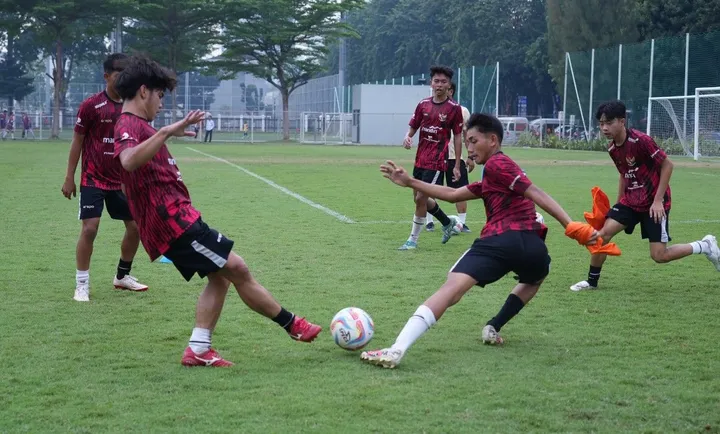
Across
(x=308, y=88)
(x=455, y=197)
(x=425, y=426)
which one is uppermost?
(x=308, y=88)

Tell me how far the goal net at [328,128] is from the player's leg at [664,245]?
A: 153 ft

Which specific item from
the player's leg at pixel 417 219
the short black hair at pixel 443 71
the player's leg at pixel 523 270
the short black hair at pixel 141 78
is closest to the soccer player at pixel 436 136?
the player's leg at pixel 417 219

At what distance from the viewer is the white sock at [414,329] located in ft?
17.5

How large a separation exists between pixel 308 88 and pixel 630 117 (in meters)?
56.5

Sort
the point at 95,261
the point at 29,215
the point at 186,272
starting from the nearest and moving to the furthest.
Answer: the point at 186,272
the point at 95,261
the point at 29,215

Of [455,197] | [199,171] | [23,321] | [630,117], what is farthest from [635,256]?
[630,117]

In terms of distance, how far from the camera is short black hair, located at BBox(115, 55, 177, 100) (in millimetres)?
5266

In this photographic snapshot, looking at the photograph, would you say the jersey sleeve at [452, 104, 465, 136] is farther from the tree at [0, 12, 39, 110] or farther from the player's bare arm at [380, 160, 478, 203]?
the tree at [0, 12, 39, 110]

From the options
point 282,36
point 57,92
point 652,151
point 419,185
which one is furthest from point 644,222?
point 282,36

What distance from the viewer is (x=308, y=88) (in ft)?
Answer: 299

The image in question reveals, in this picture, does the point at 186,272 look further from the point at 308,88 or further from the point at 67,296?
the point at 308,88

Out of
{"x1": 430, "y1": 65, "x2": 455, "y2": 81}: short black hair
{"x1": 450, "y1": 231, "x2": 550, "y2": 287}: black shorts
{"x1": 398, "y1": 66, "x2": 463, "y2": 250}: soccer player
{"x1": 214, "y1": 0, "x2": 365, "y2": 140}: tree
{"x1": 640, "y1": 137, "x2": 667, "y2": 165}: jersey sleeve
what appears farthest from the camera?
{"x1": 214, "y1": 0, "x2": 365, "y2": 140}: tree

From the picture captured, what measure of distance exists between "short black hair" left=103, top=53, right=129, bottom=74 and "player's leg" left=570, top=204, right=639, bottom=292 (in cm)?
408

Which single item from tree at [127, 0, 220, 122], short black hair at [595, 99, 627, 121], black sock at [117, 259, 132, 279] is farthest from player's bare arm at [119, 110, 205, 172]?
tree at [127, 0, 220, 122]
